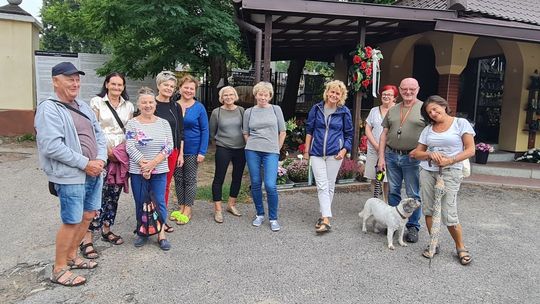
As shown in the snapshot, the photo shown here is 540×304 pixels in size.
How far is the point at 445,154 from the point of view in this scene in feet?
12.4

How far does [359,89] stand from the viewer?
691 centimetres

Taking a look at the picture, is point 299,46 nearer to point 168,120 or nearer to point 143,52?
point 143,52

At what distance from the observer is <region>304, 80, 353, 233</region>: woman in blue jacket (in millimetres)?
4668

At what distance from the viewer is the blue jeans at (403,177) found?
4.43 meters

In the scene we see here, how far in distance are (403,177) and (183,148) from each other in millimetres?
2479

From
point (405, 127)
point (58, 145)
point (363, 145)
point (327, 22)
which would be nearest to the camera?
point (58, 145)

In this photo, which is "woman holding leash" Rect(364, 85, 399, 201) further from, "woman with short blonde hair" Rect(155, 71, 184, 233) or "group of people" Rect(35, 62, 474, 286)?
"woman with short blonde hair" Rect(155, 71, 184, 233)

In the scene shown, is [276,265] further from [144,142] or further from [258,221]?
[144,142]

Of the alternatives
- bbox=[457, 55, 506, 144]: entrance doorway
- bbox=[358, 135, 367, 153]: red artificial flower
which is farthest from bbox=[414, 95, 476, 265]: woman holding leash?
bbox=[457, 55, 506, 144]: entrance doorway

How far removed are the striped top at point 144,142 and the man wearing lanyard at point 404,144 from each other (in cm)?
238

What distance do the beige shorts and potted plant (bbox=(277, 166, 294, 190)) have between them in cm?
281

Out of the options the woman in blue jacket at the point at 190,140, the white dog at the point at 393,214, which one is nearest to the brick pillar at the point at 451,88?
the white dog at the point at 393,214

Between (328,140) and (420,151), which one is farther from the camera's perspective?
(328,140)

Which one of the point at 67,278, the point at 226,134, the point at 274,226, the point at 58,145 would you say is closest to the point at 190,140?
the point at 226,134
